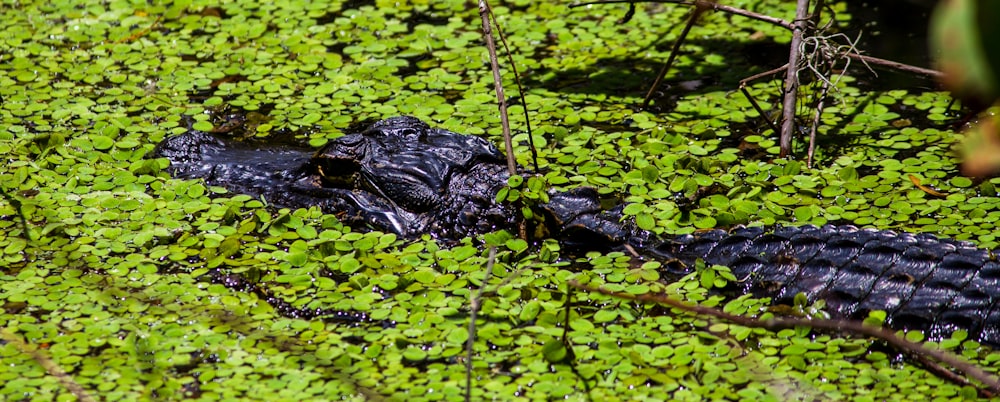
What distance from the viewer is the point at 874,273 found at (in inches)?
118

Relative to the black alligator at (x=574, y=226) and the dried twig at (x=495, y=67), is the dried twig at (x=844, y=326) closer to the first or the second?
the black alligator at (x=574, y=226)

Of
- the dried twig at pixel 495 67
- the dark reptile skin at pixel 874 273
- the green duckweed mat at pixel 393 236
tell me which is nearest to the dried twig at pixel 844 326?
the dark reptile skin at pixel 874 273

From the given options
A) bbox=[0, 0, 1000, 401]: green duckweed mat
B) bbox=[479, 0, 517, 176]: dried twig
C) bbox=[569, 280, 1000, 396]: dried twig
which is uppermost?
bbox=[479, 0, 517, 176]: dried twig

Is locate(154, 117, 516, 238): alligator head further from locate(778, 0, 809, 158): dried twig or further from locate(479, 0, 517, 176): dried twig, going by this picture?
locate(778, 0, 809, 158): dried twig

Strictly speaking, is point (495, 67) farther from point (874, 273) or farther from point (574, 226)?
point (874, 273)

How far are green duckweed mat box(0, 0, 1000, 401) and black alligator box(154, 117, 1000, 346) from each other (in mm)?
103

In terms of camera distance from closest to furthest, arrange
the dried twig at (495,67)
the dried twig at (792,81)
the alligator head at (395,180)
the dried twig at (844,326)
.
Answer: the dried twig at (844,326), the dried twig at (495,67), the alligator head at (395,180), the dried twig at (792,81)

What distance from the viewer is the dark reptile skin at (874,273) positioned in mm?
2869

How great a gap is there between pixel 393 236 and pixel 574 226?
0.74m

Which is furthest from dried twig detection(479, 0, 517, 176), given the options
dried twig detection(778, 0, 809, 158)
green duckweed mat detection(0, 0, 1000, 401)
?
dried twig detection(778, 0, 809, 158)

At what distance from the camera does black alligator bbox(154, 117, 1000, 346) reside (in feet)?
9.59

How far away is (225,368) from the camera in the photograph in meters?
2.88

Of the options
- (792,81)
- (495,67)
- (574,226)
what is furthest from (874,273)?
(495,67)

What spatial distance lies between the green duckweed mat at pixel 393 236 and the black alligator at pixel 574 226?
0.10 meters
